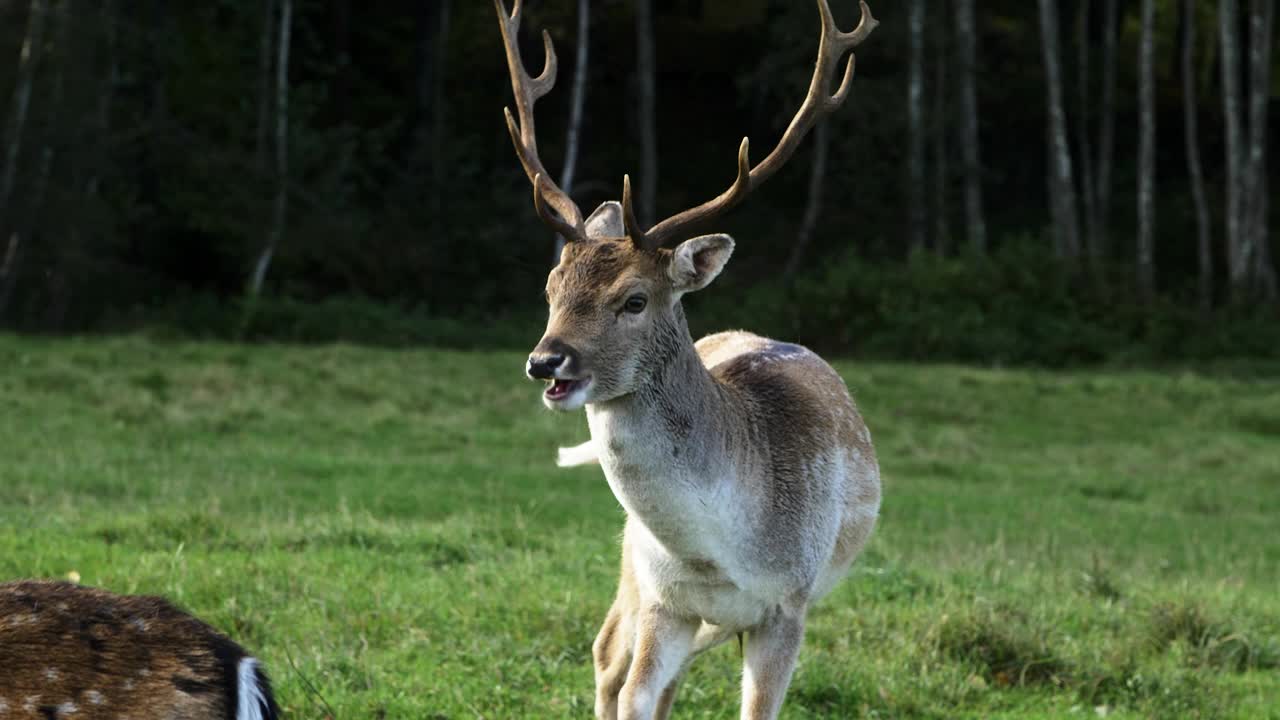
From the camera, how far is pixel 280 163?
26422 millimetres

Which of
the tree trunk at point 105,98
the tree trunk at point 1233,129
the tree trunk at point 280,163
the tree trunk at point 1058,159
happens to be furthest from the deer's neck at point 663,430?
the tree trunk at point 1233,129

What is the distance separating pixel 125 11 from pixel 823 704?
23.8 metres

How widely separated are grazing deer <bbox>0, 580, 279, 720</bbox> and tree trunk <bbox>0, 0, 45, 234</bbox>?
18.6 m

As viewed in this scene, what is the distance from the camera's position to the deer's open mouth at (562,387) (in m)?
4.64

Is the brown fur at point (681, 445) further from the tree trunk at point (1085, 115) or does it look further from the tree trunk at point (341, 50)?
the tree trunk at point (341, 50)

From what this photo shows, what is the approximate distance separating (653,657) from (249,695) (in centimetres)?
160

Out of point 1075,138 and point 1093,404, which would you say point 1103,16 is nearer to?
point 1075,138

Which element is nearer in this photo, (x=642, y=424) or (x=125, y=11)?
(x=642, y=424)

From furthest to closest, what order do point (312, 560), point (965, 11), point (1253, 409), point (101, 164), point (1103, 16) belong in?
1. point (1103, 16)
2. point (965, 11)
3. point (101, 164)
4. point (1253, 409)
5. point (312, 560)

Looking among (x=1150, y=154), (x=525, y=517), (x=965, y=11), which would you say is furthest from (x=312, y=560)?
(x=1150, y=154)

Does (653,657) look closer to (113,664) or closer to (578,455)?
(578,455)

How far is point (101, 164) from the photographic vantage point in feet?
76.6

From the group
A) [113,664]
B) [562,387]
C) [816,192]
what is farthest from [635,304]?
[816,192]

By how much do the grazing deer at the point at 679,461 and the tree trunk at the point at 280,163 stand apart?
2071 cm
